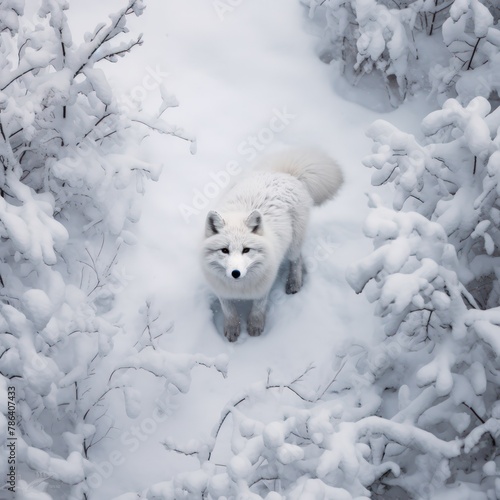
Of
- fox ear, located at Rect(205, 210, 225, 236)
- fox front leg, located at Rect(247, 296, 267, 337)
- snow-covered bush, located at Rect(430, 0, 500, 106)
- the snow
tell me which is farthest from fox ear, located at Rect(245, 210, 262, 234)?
snow-covered bush, located at Rect(430, 0, 500, 106)

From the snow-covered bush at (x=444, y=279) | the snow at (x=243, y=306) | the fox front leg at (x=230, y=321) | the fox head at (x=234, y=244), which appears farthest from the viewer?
the fox front leg at (x=230, y=321)

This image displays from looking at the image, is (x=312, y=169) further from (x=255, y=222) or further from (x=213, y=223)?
(x=213, y=223)

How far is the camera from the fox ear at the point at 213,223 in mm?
4099

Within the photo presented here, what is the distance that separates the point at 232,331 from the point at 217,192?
5.12ft

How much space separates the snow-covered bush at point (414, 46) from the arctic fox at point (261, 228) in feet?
4.43

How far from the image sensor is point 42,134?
161 inches

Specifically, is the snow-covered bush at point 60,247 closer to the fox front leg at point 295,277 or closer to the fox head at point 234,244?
the fox head at point 234,244

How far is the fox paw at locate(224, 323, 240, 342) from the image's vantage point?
4656 millimetres

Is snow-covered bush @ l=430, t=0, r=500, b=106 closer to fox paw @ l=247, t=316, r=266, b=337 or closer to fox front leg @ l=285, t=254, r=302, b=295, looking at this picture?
fox front leg @ l=285, t=254, r=302, b=295

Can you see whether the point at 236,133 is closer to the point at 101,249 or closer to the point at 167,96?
the point at 167,96

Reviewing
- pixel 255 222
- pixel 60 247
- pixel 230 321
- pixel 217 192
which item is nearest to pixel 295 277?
pixel 230 321

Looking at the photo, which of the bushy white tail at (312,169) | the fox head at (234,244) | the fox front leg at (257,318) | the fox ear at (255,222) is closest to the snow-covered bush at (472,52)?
the bushy white tail at (312,169)

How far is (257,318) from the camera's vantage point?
469cm

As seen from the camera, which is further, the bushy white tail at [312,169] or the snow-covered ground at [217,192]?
the bushy white tail at [312,169]
